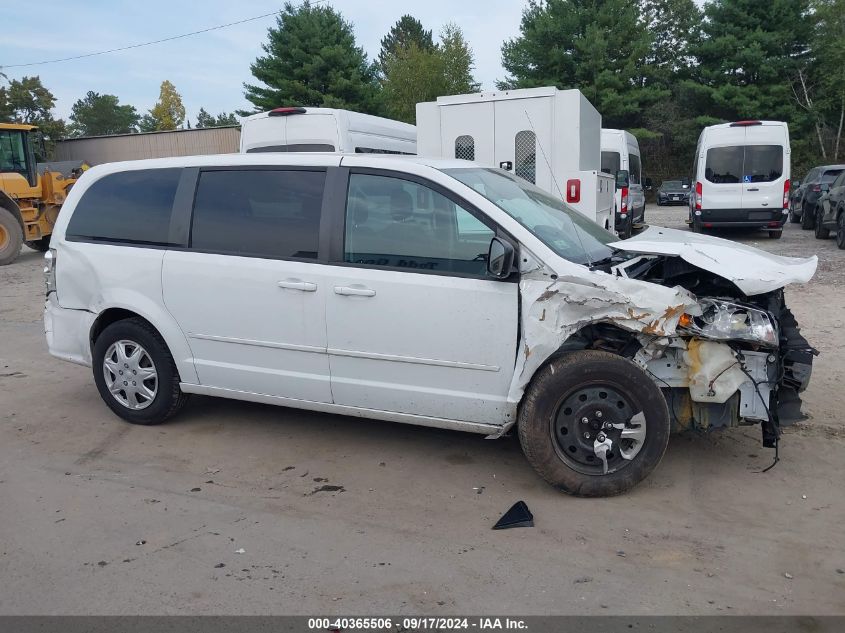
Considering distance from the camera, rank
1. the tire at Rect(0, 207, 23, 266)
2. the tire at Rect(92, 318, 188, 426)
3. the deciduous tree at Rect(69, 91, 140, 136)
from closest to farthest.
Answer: the tire at Rect(92, 318, 188, 426)
the tire at Rect(0, 207, 23, 266)
the deciduous tree at Rect(69, 91, 140, 136)

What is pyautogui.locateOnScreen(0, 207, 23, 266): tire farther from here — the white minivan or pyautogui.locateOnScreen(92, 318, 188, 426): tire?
pyautogui.locateOnScreen(92, 318, 188, 426): tire

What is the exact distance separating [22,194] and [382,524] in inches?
631

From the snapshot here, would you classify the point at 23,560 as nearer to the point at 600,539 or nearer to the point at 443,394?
the point at 443,394

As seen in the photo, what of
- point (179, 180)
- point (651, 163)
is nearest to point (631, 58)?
point (651, 163)

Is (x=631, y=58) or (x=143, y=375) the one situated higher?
(x=631, y=58)

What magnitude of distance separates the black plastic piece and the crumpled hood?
1.61m

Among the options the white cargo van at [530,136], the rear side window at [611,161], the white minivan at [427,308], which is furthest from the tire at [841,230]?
the white minivan at [427,308]

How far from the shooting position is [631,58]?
35.1 meters

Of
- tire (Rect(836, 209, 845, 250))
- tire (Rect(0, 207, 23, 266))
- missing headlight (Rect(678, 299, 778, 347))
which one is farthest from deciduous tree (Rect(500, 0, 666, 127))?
missing headlight (Rect(678, 299, 778, 347))

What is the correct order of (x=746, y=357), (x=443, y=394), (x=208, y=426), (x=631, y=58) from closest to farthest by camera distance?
(x=746, y=357) < (x=443, y=394) < (x=208, y=426) < (x=631, y=58)

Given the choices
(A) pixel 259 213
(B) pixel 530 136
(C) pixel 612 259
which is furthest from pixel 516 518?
(B) pixel 530 136

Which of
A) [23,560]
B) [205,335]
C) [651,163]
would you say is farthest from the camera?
[651,163]

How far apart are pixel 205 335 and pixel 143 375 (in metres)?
0.68

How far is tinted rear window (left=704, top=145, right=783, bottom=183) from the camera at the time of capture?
16.5 metres
